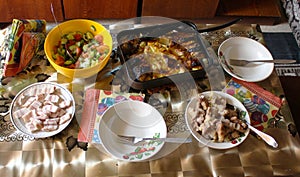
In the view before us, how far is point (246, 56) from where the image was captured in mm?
1419

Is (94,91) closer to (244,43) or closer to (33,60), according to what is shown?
(33,60)

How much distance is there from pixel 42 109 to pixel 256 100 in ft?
2.43

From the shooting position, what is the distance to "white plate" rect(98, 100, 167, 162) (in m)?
1.12

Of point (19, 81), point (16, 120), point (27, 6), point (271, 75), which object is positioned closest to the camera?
point (16, 120)

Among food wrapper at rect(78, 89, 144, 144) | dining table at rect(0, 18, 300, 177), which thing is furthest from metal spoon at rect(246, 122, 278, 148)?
food wrapper at rect(78, 89, 144, 144)

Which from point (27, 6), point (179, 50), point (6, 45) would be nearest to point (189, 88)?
point (179, 50)

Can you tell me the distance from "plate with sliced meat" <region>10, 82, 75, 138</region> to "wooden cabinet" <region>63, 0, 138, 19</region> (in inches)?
34.0

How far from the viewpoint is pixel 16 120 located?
1.14 m

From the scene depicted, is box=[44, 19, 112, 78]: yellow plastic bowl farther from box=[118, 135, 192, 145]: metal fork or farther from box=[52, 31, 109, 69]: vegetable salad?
box=[118, 135, 192, 145]: metal fork

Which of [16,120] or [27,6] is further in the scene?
[27,6]

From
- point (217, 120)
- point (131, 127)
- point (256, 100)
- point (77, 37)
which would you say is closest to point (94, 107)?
point (131, 127)

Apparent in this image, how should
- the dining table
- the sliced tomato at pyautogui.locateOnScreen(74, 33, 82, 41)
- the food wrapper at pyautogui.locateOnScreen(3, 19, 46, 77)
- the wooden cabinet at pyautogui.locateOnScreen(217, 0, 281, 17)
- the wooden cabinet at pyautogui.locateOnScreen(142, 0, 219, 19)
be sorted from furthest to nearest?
the wooden cabinet at pyautogui.locateOnScreen(217, 0, 281, 17) → the wooden cabinet at pyautogui.locateOnScreen(142, 0, 219, 19) → the sliced tomato at pyautogui.locateOnScreen(74, 33, 82, 41) → the food wrapper at pyautogui.locateOnScreen(3, 19, 46, 77) → the dining table

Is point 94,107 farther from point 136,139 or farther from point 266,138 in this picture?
point 266,138

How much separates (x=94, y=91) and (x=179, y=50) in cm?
35
